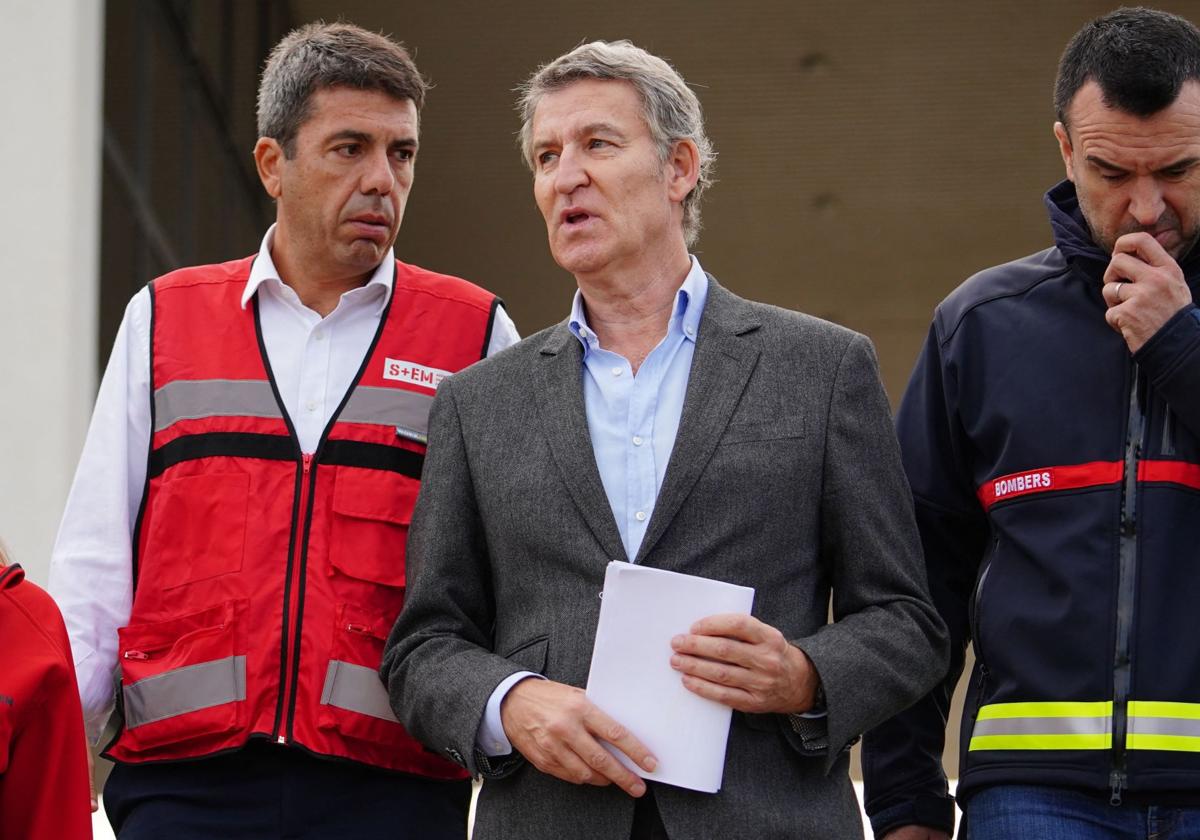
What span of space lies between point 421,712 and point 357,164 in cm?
103

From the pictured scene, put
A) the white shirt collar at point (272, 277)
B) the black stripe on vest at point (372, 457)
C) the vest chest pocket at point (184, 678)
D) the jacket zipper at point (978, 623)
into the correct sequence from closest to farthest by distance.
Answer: the jacket zipper at point (978, 623) → the vest chest pocket at point (184, 678) → the black stripe on vest at point (372, 457) → the white shirt collar at point (272, 277)

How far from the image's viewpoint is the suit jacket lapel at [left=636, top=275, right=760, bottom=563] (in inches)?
89.4

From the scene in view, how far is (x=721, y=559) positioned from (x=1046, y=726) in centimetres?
51

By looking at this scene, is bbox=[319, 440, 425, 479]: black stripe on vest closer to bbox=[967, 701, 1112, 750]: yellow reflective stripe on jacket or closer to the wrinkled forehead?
the wrinkled forehead

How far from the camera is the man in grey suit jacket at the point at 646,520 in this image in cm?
218

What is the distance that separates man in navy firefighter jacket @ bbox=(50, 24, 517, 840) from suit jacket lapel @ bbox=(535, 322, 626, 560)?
14.2 inches

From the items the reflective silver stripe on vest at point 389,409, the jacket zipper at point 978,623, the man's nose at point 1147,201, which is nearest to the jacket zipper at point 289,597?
the reflective silver stripe on vest at point 389,409

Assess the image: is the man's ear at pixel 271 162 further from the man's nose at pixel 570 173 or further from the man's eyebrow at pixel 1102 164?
the man's eyebrow at pixel 1102 164

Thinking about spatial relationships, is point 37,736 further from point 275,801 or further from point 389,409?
point 389,409

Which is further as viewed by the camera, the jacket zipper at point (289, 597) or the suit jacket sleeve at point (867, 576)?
the jacket zipper at point (289, 597)

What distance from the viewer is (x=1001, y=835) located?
2314 millimetres

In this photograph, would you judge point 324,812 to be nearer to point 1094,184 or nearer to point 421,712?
point 421,712

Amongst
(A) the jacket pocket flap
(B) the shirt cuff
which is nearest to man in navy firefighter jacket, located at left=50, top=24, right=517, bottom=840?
(B) the shirt cuff

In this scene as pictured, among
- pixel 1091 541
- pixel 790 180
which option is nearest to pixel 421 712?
pixel 1091 541
